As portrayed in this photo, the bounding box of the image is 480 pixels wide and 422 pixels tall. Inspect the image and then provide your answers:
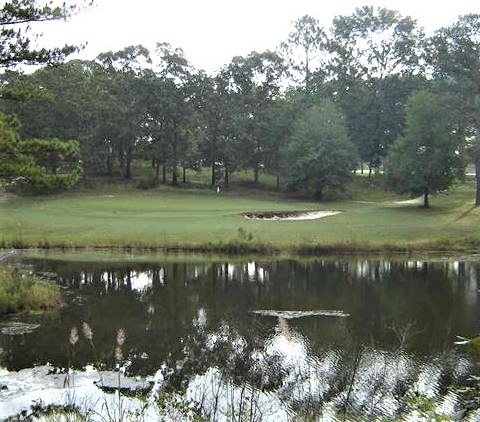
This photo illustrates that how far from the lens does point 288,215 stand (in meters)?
52.3

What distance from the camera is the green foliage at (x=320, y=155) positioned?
69.1m

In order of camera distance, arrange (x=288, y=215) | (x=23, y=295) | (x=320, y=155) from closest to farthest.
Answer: (x=23, y=295), (x=288, y=215), (x=320, y=155)

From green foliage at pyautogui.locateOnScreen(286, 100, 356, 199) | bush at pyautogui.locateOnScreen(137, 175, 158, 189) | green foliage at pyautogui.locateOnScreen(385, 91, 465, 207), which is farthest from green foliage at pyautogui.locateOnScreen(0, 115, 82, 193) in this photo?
bush at pyautogui.locateOnScreen(137, 175, 158, 189)

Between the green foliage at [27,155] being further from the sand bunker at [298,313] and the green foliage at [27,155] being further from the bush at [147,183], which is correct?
the bush at [147,183]

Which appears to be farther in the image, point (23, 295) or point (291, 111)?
point (291, 111)

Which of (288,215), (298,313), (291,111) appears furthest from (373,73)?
(298,313)

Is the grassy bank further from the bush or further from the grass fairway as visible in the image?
the bush

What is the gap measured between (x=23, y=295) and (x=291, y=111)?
201 ft

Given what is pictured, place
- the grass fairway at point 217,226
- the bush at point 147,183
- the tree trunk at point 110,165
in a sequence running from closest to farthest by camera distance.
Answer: the grass fairway at point 217,226 < the bush at point 147,183 < the tree trunk at point 110,165

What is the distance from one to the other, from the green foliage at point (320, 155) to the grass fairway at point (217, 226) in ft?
32.2

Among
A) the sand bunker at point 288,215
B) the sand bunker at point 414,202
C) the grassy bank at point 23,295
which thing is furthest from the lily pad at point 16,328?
the sand bunker at point 414,202

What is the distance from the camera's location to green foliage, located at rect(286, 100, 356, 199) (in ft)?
227

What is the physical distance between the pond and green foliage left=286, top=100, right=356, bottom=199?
126 feet

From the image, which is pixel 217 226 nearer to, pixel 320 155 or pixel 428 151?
pixel 428 151
